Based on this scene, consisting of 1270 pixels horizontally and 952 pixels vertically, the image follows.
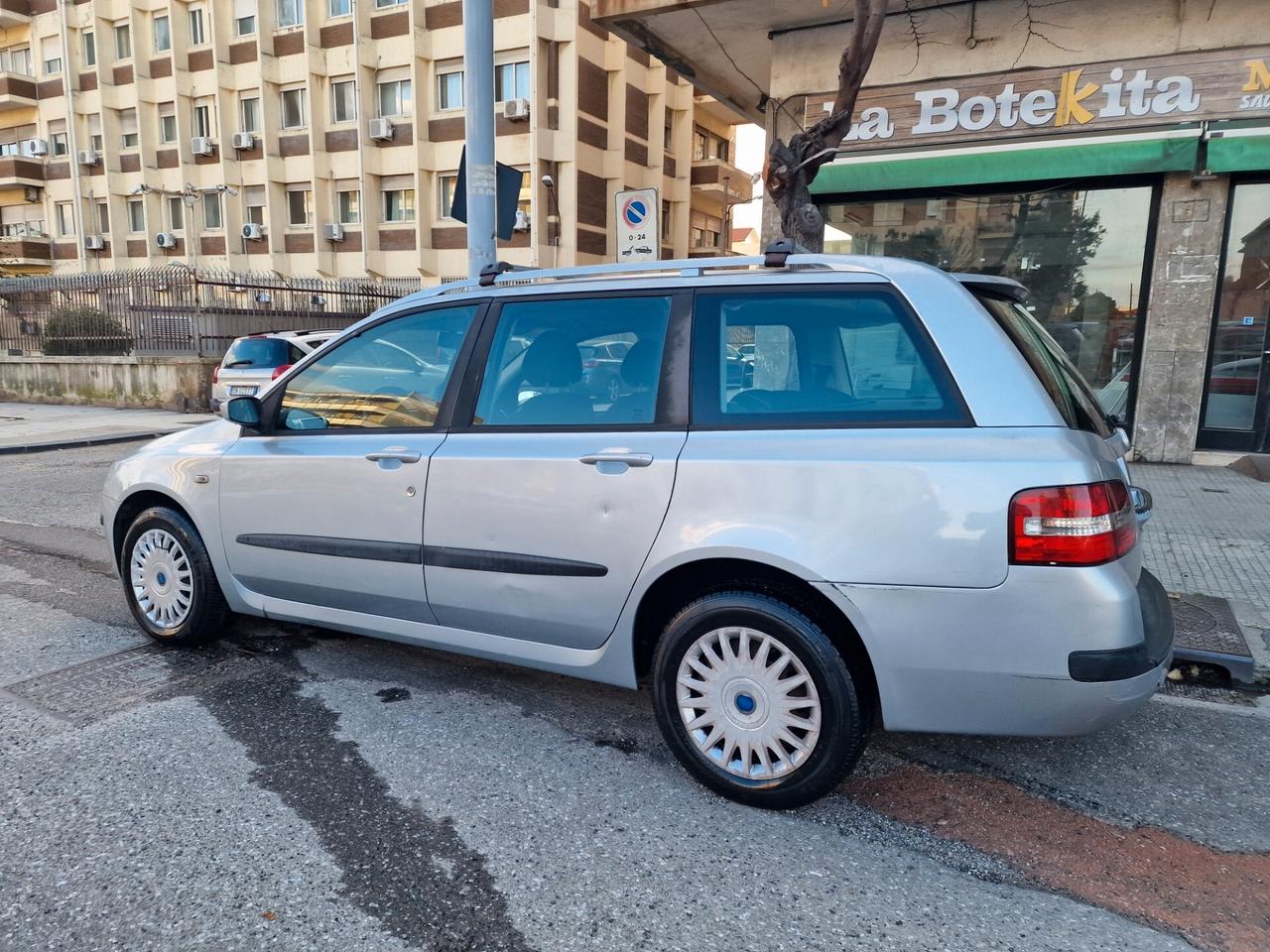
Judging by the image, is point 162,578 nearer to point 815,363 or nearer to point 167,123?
point 815,363

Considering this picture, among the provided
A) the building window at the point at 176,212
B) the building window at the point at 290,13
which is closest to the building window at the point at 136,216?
the building window at the point at 176,212

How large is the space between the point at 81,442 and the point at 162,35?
84.6 feet

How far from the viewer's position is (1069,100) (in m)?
8.89

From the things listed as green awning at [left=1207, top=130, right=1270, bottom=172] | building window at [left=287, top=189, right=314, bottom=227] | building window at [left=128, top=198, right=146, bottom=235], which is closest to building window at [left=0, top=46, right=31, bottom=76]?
building window at [left=128, top=198, right=146, bottom=235]

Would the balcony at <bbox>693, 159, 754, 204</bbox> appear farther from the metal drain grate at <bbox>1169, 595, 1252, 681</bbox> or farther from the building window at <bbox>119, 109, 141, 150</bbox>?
the metal drain grate at <bbox>1169, 595, 1252, 681</bbox>

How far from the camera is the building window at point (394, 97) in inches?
1043

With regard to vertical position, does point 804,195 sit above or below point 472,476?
above

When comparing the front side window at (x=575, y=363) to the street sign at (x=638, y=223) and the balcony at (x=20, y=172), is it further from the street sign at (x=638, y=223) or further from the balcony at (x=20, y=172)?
the balcony at (x=20, y=172)

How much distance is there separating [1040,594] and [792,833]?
1.06m

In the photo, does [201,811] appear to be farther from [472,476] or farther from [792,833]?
[792,833]

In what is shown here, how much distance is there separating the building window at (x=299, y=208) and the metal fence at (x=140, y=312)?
1100cm

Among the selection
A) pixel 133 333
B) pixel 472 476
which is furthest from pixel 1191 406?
pixel 133 333

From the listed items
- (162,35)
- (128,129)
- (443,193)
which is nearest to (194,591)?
(443,193)

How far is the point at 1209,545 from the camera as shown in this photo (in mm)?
6047
